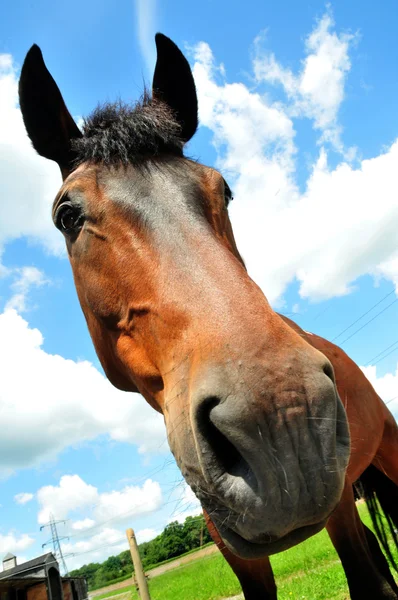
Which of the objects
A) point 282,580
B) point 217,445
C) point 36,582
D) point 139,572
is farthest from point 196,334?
point 282,580

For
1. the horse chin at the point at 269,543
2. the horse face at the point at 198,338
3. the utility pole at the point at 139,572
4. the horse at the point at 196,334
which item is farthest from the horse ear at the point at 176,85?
the utility pole at the point at 139,572

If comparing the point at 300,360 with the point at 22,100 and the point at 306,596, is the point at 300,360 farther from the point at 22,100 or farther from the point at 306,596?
the point at 306,596

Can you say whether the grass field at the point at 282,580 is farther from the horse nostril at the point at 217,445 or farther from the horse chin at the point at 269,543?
the horse nostril at the point at 217,445

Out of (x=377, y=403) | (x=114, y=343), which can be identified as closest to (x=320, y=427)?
(x=114, y=343)

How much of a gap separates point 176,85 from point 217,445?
12.2 ft

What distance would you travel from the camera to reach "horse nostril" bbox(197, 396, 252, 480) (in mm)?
1692

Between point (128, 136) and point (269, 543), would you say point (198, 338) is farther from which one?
point (128, 136)

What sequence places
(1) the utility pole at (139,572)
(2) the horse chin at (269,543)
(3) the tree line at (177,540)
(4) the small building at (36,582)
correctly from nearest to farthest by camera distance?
(2) the horse chin at (269,543), (3) the tree line at (177,540), (4) the small building at (36,582), (1) the utility pole at (139,572)

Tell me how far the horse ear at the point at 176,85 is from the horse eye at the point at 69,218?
5.26 ft

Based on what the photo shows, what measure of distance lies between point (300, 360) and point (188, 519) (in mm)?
1587

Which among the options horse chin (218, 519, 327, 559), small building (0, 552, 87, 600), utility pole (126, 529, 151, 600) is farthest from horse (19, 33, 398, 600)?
utility pole (126, 529, 151, 600)

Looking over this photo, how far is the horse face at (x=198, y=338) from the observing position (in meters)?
1.62

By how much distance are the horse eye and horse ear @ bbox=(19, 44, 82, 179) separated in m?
Result: 0.78

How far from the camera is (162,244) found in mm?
2514
